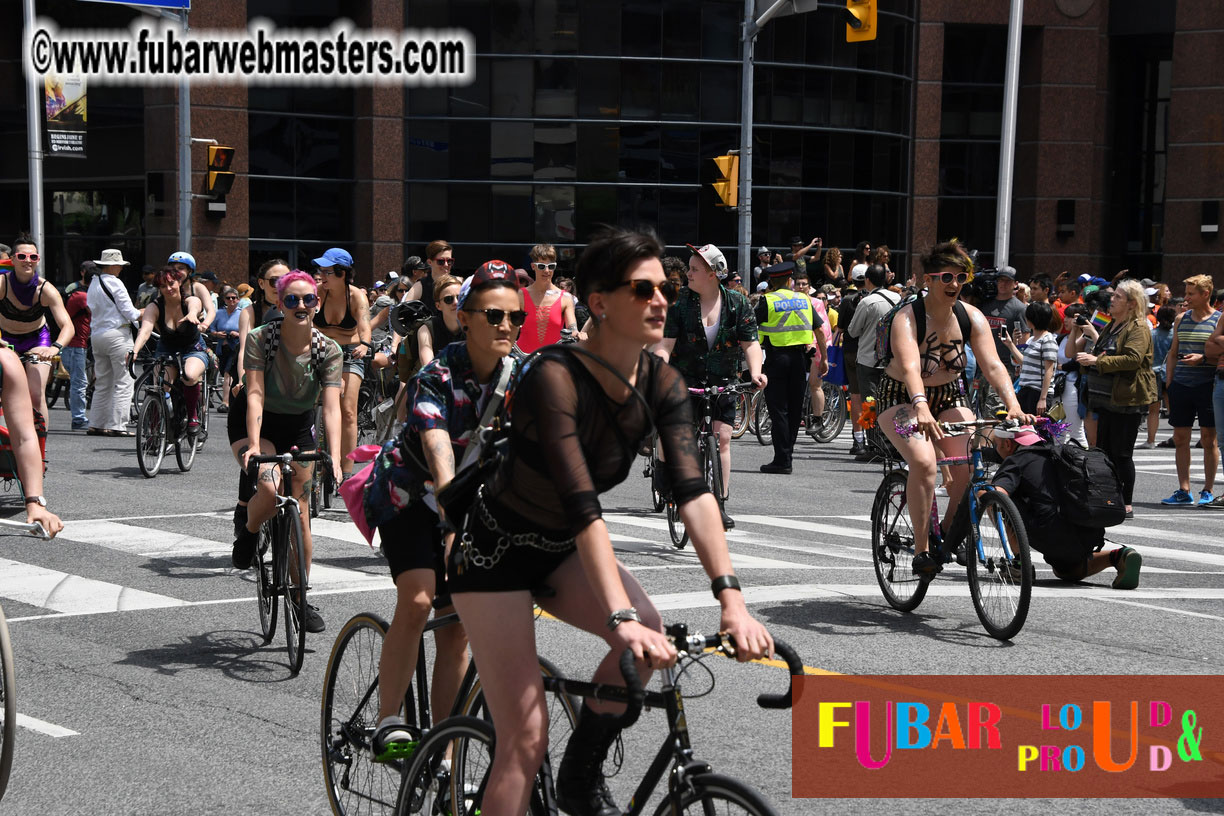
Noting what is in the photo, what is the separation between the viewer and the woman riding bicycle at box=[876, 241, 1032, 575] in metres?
7.88

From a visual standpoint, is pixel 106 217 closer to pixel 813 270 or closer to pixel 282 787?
pixel 813 270

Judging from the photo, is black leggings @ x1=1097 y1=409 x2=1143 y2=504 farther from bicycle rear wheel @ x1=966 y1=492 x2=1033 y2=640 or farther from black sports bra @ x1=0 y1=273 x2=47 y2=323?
black sports bra @ x1=0 y1=273 x2=47 y2=323

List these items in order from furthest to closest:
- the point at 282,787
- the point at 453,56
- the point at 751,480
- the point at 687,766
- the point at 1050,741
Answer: the point at 453,56 < the point at 751,480 < the point at 1050,741 < the point at 282,787 < the point at 687,766

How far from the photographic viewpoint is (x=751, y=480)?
15.0 m

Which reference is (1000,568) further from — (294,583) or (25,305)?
(25,305)

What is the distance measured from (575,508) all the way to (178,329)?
12439 mm

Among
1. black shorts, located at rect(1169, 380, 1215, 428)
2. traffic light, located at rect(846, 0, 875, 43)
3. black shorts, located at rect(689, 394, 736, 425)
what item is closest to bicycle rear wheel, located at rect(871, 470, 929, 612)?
black shorts, located at rect(689, 394, 736, 425)

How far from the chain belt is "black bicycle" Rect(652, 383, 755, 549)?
669cm

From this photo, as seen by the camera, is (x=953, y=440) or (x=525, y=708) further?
(x=953, y=440)

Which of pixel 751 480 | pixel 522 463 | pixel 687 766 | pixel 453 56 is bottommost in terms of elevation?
pixel 751 480

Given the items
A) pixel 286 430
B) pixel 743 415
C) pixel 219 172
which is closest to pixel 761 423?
pixel 743 415

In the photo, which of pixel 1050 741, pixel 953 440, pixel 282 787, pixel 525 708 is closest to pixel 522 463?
pixel 525 708

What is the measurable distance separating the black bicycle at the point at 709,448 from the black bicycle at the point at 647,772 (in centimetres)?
643

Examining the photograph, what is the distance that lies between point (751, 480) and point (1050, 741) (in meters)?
9.19
